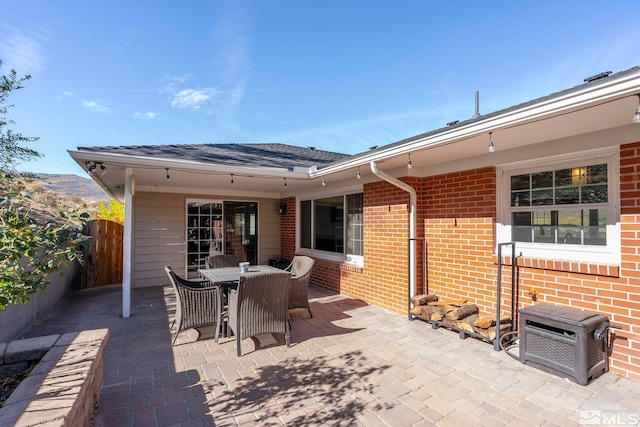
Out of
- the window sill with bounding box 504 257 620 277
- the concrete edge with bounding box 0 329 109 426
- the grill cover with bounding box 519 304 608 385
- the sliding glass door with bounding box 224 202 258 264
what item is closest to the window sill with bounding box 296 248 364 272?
the sliding glass door with bounding box 224 202 258 264

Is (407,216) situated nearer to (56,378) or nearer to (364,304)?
(364,304)

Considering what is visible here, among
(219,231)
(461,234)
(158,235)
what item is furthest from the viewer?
(219,231)

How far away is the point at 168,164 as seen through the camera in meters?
4.64

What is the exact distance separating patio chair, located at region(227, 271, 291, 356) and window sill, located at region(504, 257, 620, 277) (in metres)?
3.02

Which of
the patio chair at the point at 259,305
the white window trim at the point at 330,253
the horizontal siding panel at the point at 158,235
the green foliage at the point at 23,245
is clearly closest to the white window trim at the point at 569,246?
the white window trim at the point at 330,253

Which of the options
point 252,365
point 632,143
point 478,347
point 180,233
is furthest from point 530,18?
point 180,233

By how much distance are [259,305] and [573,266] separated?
3640 millimetres

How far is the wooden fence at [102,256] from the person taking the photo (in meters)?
7.47

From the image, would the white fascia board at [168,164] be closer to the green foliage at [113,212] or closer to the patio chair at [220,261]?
the patio chair at [220,261]

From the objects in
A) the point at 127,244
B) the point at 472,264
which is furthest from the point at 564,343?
the point at 127,244

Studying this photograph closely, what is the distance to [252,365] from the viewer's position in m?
3.31

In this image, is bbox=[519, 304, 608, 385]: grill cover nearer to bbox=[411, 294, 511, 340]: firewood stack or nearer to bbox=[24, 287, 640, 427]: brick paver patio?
bbox=[24, 287, 640, 427]: brick paver patio

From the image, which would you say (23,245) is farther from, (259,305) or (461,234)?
(461,234)

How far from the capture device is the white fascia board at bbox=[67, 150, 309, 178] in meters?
4.09
